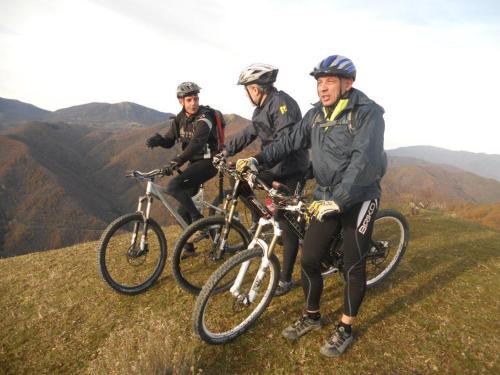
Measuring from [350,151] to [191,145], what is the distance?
3.29 metres

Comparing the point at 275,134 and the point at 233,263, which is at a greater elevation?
the point at 275,134

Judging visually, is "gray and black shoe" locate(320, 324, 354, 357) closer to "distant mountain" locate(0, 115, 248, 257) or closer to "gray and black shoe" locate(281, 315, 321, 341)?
"gray and black shoe" locate(281, 315, 321, 341)

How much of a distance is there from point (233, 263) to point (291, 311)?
62.5 inches

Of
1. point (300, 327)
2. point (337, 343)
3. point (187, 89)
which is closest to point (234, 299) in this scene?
point (300, 327)

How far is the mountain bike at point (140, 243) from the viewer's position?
541 cm

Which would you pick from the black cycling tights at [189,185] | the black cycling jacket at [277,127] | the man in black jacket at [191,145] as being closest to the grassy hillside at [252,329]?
the black cycling tights at [189,185]

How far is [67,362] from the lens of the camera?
13.9ft

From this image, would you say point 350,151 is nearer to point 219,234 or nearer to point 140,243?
point 219,234

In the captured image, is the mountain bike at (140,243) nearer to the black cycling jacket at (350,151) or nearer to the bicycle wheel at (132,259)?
the bicycle wheel at (132,259)

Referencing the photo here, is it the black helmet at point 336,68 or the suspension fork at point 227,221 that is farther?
the suspension fork at point 227,221

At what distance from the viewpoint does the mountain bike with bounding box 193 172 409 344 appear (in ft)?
13.0

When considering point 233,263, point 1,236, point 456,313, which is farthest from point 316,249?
point 1,236

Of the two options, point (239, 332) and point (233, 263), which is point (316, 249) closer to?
point (233, 263)

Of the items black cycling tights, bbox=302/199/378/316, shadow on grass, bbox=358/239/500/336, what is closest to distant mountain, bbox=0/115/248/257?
shadow on grass, bbox=358/239/500/336
